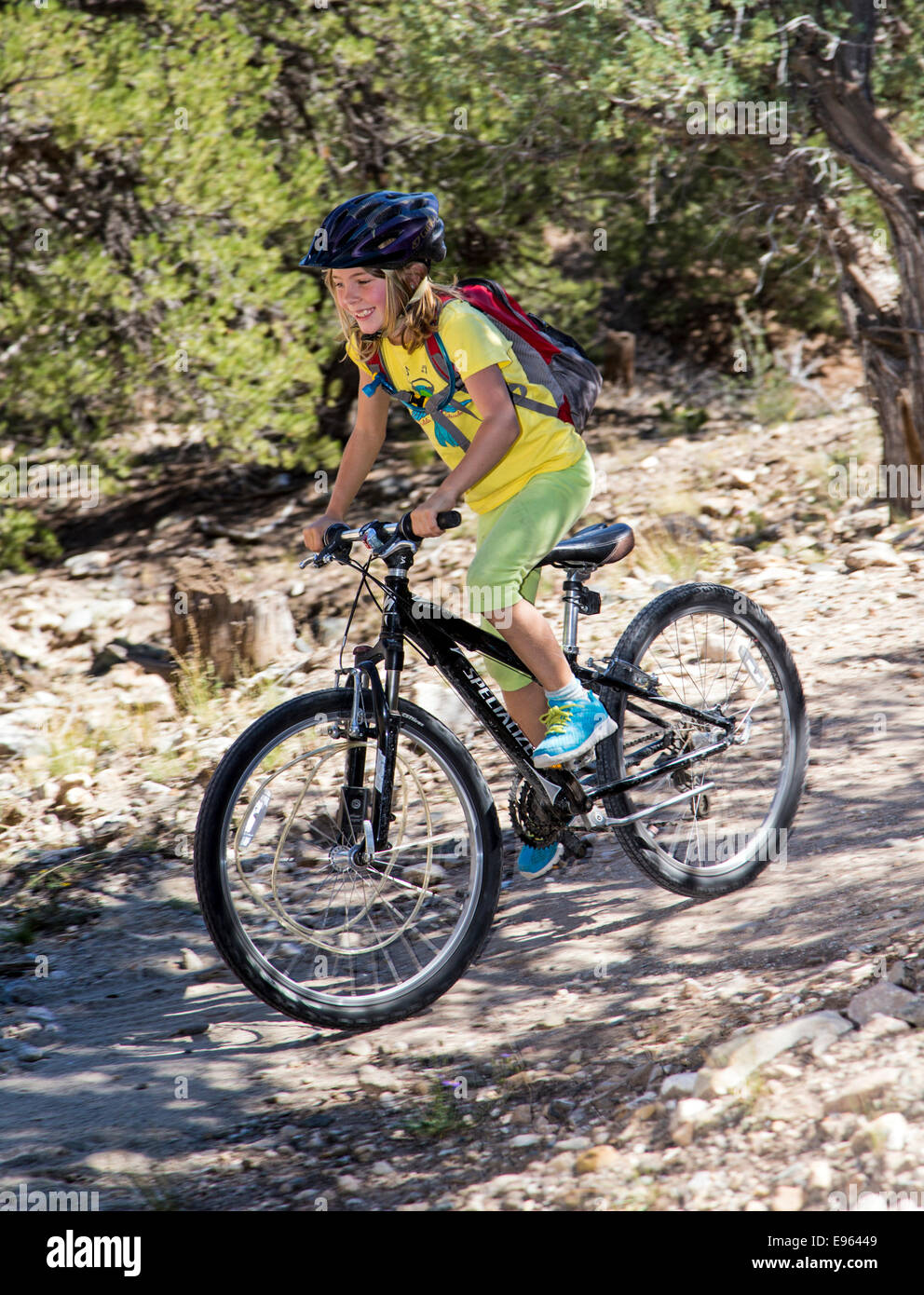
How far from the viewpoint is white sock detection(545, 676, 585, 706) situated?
10.8 feet

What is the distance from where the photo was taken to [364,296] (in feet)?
10.0

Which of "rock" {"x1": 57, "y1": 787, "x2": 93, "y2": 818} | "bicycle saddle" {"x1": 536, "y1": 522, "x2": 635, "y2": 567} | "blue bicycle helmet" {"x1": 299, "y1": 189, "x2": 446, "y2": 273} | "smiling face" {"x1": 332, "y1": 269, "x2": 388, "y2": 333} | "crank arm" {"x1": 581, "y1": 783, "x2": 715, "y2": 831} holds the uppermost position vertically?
"blue bicycle helmet" {"x1": 299, "y1": 189, "x2": 446, "y2": 273}

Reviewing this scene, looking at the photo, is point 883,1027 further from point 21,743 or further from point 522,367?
point 21,743

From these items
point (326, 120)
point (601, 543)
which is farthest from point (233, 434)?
point (601, 543)

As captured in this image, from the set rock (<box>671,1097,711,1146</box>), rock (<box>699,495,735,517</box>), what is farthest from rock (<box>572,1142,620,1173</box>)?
rock (<box>699,495,735,517</box>)

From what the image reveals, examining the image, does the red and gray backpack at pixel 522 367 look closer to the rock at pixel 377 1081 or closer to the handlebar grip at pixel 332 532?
the handlebar grip at pixel 332 532

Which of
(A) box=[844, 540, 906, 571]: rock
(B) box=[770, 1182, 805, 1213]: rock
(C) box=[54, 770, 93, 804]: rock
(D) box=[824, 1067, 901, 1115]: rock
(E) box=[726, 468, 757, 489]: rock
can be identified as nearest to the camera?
(B) box=[770, 1182, 805, 1213]: rock

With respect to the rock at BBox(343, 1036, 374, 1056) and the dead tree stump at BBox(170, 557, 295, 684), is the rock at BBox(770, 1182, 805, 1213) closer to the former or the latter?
the rock at BBox(343, 1036, 374, 1056)

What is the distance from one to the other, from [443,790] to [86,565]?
6.14m

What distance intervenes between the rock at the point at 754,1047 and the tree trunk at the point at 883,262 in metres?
5.21

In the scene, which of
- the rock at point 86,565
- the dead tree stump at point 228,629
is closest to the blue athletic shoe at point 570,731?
the dead tree stump at point 228,629

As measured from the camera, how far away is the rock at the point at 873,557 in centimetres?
658

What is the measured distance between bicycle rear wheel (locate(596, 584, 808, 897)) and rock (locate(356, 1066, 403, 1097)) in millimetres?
976

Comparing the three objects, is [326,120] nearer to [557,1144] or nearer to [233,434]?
[233,434]
